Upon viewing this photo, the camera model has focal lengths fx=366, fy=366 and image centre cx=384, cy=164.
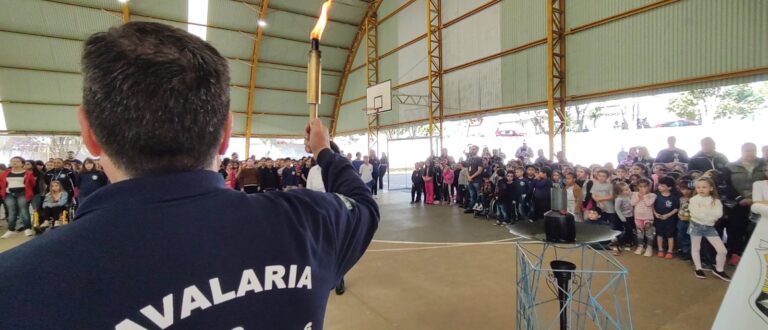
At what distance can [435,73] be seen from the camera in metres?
13.9

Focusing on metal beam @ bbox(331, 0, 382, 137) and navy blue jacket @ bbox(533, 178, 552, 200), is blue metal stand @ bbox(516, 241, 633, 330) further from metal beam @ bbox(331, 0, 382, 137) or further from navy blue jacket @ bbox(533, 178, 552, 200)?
metal beam @ bbox(331, 0, 382, 137)

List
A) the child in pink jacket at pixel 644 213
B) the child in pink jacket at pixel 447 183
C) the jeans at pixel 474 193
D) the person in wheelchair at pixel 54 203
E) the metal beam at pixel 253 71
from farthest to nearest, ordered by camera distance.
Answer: the metal beam at pixel 253 71, the child in pink jacket at pixel 447 183, the jeans at pixel 474 193, the person in wheelchair at pixel 54 203, the child in pink jacket at pixel 644 213

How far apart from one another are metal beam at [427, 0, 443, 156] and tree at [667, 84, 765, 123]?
10683 mm

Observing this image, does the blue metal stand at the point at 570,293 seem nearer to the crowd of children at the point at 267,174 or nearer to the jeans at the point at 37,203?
the crowd of children at the point at 267,174

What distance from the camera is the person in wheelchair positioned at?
6.99 m

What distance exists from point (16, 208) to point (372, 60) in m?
13.9

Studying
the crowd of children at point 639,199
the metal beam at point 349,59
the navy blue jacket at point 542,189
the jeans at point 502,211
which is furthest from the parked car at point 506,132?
the navy blue jacket at point 542,189

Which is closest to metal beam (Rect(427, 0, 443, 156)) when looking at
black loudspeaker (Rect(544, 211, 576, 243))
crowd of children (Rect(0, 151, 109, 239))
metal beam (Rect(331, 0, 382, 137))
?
metal beam (Rect(331, 0, 382, 137))

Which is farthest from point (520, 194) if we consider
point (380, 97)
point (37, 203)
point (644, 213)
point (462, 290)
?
point (37, 203)

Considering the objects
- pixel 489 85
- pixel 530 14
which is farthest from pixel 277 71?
pixel 530 14

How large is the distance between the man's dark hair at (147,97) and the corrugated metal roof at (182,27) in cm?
1190

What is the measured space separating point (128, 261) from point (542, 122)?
12267 mm

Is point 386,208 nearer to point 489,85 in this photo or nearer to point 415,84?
point 489,85

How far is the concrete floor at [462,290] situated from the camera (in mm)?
3298
